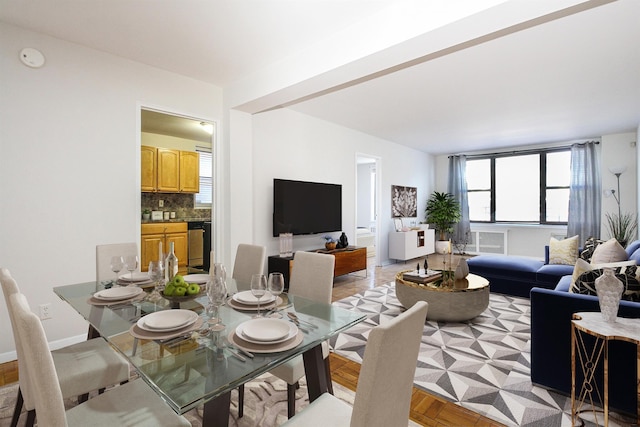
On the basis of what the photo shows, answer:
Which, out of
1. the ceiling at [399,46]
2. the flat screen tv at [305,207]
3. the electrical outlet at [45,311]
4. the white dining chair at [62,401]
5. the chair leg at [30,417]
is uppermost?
the ceiling at [399,46]

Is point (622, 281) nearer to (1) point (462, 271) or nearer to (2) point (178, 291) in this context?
(1) point (462, 271)

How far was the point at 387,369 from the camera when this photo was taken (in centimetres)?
89

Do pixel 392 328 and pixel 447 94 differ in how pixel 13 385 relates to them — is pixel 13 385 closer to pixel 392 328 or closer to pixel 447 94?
pixel 392 328

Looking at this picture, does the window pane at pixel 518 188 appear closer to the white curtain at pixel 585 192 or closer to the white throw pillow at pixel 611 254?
the white curtain at pixel 585 192

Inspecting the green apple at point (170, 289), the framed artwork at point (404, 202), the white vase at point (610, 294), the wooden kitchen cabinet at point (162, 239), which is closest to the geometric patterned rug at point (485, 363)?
the white vase at point (610, 294)

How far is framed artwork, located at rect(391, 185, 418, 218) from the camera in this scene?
6.97 meters

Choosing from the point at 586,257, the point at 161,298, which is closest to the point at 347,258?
the point at 586,257

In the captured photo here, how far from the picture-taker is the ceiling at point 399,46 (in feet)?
7.57

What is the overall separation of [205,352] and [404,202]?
6563mm

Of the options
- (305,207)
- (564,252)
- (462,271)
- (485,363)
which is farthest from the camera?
(305,207)

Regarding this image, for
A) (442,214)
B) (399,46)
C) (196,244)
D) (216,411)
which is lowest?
(216,411)

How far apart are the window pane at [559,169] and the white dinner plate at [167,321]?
802cm

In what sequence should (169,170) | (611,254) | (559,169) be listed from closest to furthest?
(611,254), (169,170), (559,169)

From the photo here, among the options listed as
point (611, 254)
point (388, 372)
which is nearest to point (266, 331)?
point (388, 372)
